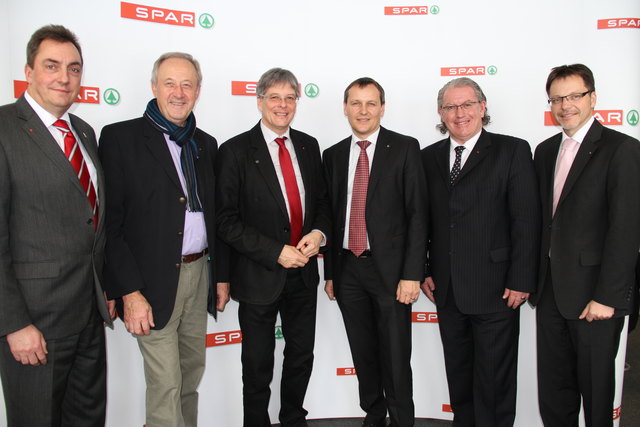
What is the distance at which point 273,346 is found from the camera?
8.18 ft

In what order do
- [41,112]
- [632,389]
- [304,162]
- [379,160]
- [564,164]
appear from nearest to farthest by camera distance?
[41,112] < [564,164] < [379,160] < [304,162] < [632,389]

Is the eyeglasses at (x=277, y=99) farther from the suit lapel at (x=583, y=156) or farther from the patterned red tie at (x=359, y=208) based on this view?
the suit lapel at (x=583, y=156)

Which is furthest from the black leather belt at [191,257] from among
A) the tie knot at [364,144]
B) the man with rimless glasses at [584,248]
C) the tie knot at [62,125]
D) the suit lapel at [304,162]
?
the man with rimless glasses at [584,248]

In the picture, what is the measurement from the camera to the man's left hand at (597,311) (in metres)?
1.98

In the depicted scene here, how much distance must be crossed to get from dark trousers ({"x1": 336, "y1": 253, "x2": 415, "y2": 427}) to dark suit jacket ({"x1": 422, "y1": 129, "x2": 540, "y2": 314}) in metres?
0.39

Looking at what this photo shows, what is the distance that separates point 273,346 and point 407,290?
0.87 metres

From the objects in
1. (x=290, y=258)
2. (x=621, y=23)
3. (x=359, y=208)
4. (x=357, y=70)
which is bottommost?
(x=290, y=258)

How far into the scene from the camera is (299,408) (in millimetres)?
2752

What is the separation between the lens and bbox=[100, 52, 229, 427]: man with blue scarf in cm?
196

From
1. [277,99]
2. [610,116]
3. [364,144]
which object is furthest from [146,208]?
[610,116]

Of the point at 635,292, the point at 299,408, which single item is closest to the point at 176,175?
the point at 299,408

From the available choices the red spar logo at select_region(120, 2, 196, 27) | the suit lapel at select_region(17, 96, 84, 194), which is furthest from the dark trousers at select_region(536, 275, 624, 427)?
the red spar logo at select_region(120, 2, 196, 27)

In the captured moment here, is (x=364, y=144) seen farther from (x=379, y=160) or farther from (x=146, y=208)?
(x=146, y=208)

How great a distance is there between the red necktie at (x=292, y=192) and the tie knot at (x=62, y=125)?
1082mm
